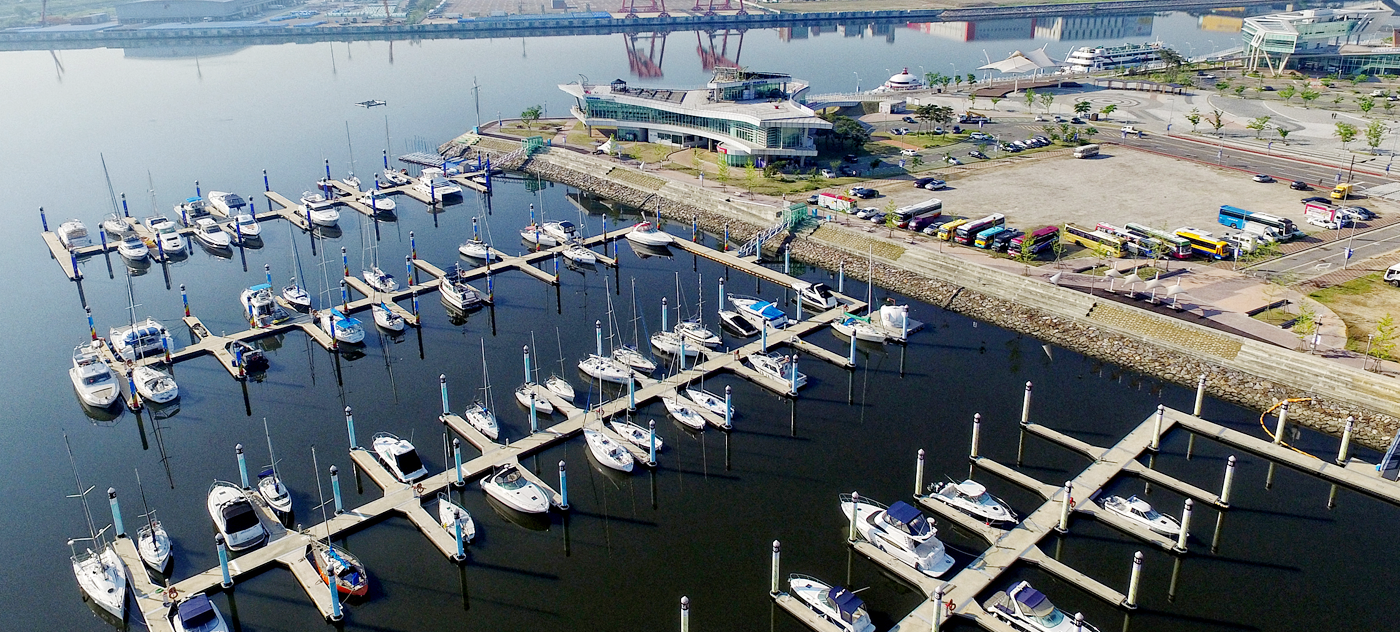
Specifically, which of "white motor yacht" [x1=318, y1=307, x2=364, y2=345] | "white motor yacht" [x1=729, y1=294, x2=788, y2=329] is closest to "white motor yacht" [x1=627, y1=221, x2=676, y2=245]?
"white motor yacht" [x1=729, y1=294, x2=788, y2=329]

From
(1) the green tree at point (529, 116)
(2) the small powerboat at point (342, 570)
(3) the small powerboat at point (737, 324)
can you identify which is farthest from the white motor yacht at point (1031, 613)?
(1) the green tree at point (529, 116)

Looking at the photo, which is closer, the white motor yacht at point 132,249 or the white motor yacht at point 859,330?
the white motor yacht at point 859,330

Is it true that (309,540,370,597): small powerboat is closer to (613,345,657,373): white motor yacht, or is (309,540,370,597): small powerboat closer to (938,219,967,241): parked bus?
(613,345,657,373): white motor yacht

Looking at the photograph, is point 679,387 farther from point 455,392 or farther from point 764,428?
point 455,392

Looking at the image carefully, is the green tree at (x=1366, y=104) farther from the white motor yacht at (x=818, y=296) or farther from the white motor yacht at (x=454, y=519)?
the white motor yacht at (x=454, y=519)

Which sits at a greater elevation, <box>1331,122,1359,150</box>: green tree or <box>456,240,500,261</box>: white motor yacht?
<box>1331,122,1359,150</box>: green tree
